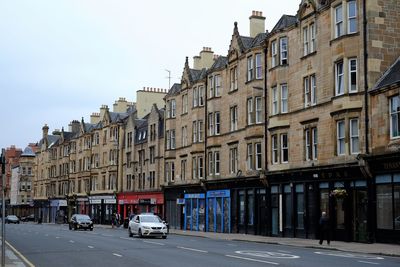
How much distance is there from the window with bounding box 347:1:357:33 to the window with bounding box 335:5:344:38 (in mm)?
595

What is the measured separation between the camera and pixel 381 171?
30.3 m

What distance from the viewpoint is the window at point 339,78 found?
33.3 meters

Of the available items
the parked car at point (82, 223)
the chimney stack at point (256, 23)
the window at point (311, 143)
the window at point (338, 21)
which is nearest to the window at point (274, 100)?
the window at point (311, 143)

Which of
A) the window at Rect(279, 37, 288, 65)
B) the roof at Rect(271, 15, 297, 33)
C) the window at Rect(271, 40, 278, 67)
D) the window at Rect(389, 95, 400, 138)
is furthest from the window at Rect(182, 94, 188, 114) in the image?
the window at Rect(389, 95, 400, 138)

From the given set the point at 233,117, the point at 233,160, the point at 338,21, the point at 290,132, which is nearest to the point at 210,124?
the point at 233,117

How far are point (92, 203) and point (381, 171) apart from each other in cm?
6011

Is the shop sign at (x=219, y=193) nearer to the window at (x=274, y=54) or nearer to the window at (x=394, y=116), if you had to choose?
the window at (x=274, y=54)

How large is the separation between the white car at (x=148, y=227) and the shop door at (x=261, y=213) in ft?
25.4

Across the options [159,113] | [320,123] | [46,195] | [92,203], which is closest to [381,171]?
[320,123]

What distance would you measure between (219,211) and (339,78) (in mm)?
19500

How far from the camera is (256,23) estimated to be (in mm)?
49812

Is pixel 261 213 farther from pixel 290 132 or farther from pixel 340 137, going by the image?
pixel 340 137

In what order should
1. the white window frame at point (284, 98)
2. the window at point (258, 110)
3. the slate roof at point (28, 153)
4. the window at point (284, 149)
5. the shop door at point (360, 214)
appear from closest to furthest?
Result: 1. the shop door at point (360, 214)
2. the window at point (284, 149)
3. the white window frame at point (284, 98)
4. the window at point (258, 110)
5. the slate roof at point (28, 153)

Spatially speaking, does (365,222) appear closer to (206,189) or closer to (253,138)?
(253,138)
